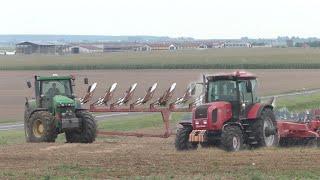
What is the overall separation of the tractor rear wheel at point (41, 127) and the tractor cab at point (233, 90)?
261 inches

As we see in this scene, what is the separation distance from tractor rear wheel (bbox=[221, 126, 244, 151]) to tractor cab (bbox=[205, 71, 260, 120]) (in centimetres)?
52

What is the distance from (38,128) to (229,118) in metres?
8.06

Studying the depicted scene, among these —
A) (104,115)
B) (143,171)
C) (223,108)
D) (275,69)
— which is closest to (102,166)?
(143,171)

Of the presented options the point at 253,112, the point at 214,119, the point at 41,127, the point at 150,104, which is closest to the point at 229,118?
the point at 214,119

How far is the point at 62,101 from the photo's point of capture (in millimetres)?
26266

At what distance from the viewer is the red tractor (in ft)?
69.5

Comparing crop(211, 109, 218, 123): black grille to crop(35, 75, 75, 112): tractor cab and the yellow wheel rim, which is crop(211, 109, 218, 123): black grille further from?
the yellow wheel rim

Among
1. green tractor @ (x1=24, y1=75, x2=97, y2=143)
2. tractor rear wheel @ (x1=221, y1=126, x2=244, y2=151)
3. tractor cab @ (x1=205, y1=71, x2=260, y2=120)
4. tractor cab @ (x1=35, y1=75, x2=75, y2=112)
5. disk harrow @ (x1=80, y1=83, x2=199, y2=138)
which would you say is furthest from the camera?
disk harrow @ (x1=80, y1=83, x2=199, y2=138)

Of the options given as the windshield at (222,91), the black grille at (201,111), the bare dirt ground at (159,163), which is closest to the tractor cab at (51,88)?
the bare dirt ground at (159,163)

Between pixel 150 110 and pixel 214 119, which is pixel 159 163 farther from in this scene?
pixel 150 110

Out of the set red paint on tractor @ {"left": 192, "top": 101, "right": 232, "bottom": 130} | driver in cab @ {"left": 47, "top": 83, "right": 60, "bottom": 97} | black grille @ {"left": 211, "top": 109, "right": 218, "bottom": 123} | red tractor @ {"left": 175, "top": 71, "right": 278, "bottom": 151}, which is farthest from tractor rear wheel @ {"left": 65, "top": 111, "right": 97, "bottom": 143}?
black grille @ {"left": 211, "top": 109, "right": 218, "bottom": 123}

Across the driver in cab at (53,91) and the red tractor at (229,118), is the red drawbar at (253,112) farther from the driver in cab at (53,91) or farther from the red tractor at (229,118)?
the driver in cab at (53,91)

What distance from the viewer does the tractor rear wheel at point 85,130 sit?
26.2 metres

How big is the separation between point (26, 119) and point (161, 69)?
82219mm
